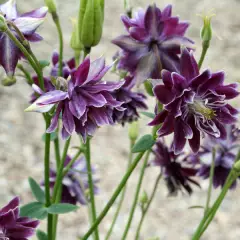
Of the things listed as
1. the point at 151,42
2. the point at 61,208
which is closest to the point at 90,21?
the point at 151,42

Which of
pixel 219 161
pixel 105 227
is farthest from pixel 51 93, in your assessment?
pixel 105 227

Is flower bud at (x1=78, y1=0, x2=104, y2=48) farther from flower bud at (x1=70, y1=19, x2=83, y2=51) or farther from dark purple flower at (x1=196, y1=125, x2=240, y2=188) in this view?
dark purple flower at (x1=196, y1=125, x2=240, y2=188)

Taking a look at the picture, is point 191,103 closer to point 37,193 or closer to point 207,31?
point 207,31

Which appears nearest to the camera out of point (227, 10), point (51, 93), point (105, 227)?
point (51, 93)

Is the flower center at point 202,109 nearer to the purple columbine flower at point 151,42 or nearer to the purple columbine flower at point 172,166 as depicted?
the purple columbine flower at point 151,42

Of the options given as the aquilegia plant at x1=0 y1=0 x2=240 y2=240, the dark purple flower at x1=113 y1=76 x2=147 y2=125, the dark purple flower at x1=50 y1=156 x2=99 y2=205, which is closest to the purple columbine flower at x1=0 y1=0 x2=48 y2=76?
the aquilegia plant at x1=0 y1=0 x2=240 y2=240

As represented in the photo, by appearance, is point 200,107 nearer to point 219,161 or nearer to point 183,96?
point 183,96

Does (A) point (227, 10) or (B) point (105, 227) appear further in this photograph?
(A) point (227, 10)
